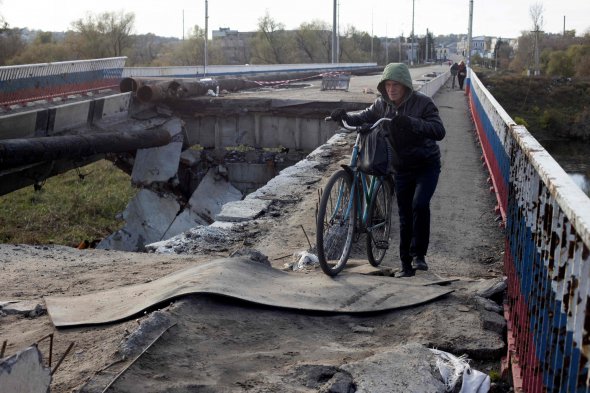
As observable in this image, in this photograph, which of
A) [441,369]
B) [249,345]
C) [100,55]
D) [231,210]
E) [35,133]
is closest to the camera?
[441,369]

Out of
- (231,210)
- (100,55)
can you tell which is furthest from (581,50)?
(231,210)

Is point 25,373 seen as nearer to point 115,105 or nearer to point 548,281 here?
point 548,281

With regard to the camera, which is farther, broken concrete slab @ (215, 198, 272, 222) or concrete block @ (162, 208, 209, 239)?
concrete block @ (162, 208, 209, 239)

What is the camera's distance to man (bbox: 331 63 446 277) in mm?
6141

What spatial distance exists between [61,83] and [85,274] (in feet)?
58.2

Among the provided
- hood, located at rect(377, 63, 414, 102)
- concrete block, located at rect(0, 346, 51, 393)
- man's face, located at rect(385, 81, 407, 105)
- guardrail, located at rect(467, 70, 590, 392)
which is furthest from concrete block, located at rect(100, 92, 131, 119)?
concrete block, located at rect(0, 346, 51, 393)

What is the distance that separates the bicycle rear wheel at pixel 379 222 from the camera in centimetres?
647

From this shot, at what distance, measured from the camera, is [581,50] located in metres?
94.5

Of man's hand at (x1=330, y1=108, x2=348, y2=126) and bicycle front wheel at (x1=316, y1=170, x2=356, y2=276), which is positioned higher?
man's hand at (x1=330, y1=108, x2=348, y2=126)

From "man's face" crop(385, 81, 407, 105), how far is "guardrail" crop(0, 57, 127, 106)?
15476 mm

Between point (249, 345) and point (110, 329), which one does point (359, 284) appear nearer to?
point (249, 345)

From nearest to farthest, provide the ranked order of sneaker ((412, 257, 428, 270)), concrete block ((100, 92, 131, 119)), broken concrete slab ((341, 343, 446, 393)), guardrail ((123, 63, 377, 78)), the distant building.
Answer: broken concrete slab ((341, 343, 446, 393)) < sneaker ((412, 257, 428, 270)) < concrete block ((100, 92, 131, 119)) < guardrail ((123, 63, 377, 78)) < the distant building

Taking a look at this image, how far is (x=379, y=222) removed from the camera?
6.74 m

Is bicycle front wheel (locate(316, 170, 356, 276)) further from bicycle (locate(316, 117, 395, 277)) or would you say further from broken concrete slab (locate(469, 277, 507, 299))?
broken concrete slab (locate(469, 277, 507, 299))
